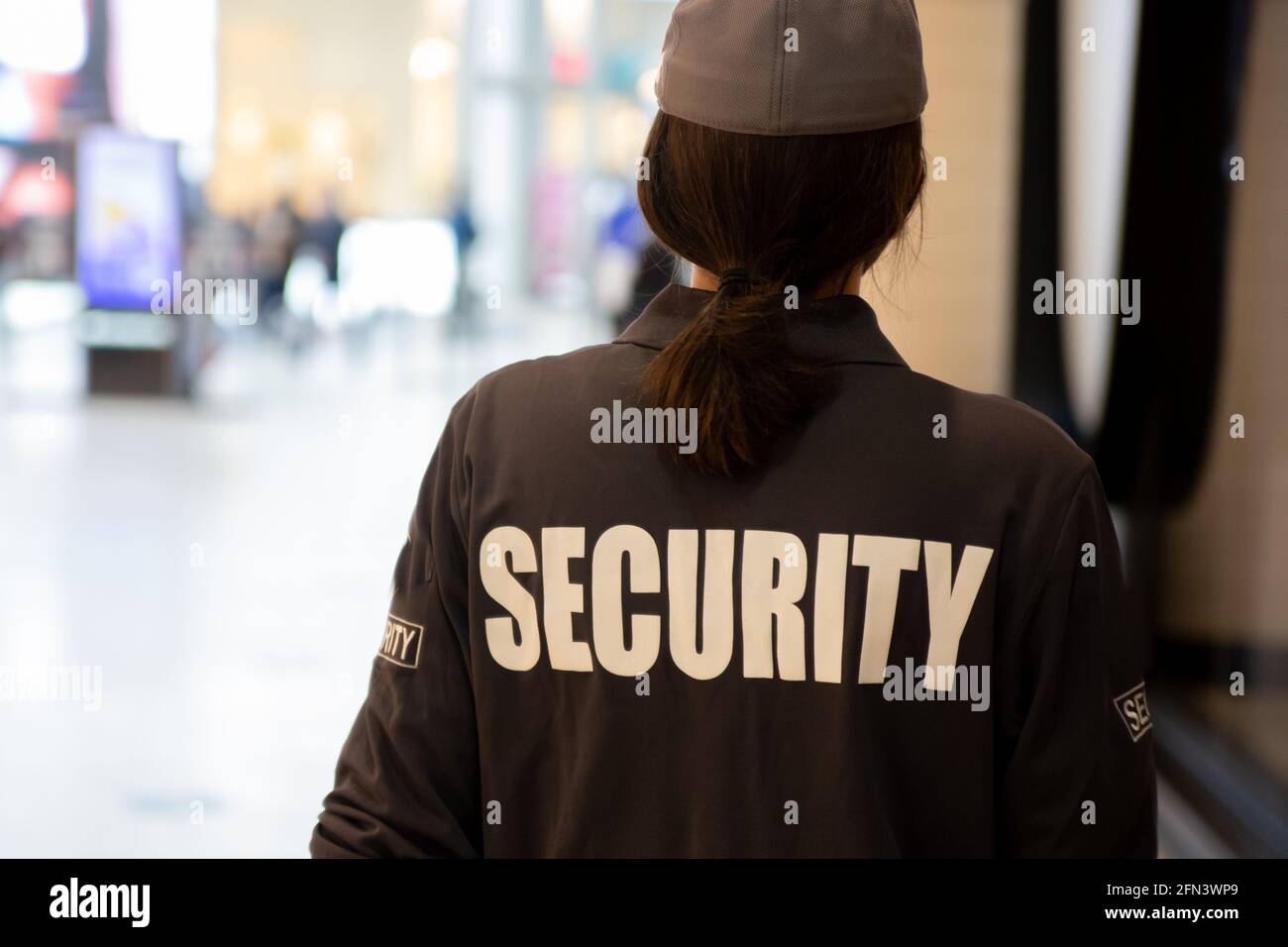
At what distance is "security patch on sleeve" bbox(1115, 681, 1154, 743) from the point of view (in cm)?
104

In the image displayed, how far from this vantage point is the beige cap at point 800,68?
3.26 feet

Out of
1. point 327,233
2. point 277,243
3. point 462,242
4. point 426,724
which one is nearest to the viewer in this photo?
point 426,724

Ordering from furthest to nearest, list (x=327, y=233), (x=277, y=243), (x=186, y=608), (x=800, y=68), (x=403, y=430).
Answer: (x=327, y=233)
(x=277, y=243)
(x=403, y=430)
(x=186, y=608)
(x=800, y=68)

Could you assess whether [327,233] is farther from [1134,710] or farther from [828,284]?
[1134,710]

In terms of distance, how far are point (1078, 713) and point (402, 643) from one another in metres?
0.54

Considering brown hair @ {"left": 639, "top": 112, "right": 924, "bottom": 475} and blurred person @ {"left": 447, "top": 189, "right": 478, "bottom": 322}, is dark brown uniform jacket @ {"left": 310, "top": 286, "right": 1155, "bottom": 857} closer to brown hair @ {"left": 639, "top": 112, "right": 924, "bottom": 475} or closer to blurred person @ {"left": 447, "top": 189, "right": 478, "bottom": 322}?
brown hair @ {"left": 639, "top": 112, "right": 924, "bottom": 475}

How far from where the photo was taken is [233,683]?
437 cm

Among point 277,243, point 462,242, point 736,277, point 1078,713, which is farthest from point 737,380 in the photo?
point 462,242

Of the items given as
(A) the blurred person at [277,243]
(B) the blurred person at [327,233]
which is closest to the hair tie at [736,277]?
(A) the blurred person at [277,243]

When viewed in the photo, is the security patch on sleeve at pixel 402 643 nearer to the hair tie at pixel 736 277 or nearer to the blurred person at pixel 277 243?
the hair tie at pixel 736 277

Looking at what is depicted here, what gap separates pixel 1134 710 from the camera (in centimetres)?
105

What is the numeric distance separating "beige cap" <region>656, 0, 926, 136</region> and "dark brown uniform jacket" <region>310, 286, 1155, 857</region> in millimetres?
144

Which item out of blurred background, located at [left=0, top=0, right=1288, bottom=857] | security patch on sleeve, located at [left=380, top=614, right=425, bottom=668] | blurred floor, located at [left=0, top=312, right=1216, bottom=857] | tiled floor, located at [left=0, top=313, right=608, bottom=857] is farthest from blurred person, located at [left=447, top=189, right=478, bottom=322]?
security patch on sleeve, located at [left=380, top=614, right=425, bottom=668]
